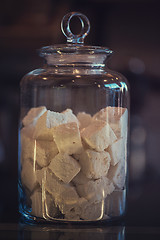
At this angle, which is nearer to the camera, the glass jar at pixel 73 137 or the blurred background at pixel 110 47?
the glass jar at pixel 73 137

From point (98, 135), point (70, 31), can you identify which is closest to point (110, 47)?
point (70, 31)

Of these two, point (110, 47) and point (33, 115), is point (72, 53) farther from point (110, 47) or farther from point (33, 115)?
point (110, 47)

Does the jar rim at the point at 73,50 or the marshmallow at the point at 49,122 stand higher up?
the jar rim at the point at 73,50

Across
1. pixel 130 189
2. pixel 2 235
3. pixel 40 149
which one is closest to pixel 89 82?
pixel 40 149

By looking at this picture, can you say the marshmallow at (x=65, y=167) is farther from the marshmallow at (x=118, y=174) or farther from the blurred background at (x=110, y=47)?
the blurred background at (x=110, y=47)

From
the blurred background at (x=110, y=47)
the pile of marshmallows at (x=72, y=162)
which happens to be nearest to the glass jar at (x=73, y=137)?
the pile of marshmallows at (x=72, y=162)

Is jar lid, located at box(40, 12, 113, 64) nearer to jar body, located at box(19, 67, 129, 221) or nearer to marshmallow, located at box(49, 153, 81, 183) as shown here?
jar body, located at box(19, 67, 129, 221)
